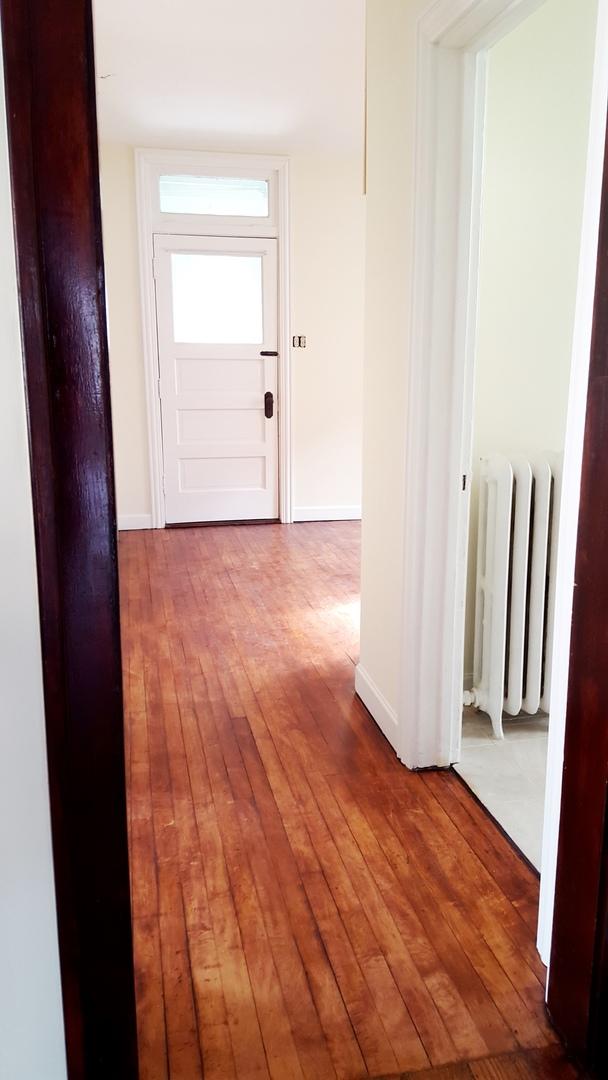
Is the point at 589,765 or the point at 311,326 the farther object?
the point at 311,326

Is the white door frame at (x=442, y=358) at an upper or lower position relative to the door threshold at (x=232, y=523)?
upper

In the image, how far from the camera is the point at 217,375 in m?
5.51

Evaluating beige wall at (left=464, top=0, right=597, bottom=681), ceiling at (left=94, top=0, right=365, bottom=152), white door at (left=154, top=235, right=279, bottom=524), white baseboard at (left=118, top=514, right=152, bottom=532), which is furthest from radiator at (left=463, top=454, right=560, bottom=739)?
white baseboard at (left=118, top=514, right=152, bottom=532)

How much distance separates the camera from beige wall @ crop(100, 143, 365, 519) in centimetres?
523

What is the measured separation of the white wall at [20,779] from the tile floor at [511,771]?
1.34m

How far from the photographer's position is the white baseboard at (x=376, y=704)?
2482 millimetres

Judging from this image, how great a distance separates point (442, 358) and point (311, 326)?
3.64m

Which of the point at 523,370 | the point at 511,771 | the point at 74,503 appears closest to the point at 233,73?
the point at 523,370

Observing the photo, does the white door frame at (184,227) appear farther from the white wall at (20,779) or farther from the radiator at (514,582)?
the white wall at (20,779)

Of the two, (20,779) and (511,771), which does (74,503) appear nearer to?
(20,779)

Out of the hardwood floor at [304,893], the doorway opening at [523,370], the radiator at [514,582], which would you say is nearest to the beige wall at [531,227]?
the doorway opening at [523,370]

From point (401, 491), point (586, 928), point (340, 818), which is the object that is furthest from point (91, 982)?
point (401, 491)

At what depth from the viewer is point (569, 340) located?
261cm

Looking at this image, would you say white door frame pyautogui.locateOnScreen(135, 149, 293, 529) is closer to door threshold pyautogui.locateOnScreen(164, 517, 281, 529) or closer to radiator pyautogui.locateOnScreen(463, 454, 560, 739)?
door threshold pyautogui.locateOnScreen(164, 517, 281, 529)
